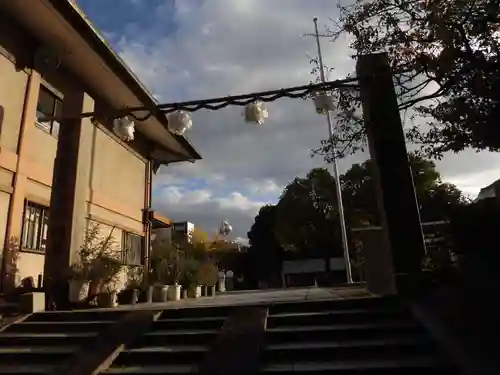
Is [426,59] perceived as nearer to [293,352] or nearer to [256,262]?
[293,352]

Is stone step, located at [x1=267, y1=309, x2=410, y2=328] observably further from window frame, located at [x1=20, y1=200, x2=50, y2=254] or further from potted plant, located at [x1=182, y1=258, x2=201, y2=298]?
potted plant, located at [x1=182, y1=258, x2=201, y2=298]

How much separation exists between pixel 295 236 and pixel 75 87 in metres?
26.1

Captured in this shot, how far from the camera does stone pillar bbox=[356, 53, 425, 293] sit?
5879 mm

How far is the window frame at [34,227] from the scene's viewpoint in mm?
8562

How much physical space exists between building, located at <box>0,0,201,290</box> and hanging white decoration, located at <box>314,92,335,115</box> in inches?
138

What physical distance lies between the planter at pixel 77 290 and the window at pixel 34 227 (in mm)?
1865

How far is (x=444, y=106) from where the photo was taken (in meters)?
5.14

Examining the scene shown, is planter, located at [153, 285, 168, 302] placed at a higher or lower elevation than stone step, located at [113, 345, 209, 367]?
higher

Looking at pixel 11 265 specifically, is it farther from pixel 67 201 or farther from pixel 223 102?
pixel 223 102

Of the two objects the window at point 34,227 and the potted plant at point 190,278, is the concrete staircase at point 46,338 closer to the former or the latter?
the window at point 34,227

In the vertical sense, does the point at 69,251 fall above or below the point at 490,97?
below

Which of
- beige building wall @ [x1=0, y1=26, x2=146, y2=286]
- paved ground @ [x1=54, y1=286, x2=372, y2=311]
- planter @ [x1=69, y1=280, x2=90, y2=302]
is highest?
beige building wall @ [x1=0, y1=26, x2=146, y2=286]

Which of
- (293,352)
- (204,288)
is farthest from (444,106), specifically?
(204,288)

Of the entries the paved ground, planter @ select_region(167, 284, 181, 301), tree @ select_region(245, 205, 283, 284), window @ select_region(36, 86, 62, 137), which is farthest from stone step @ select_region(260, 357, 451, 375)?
tree @ select_region(245, 205, 283, 284)
